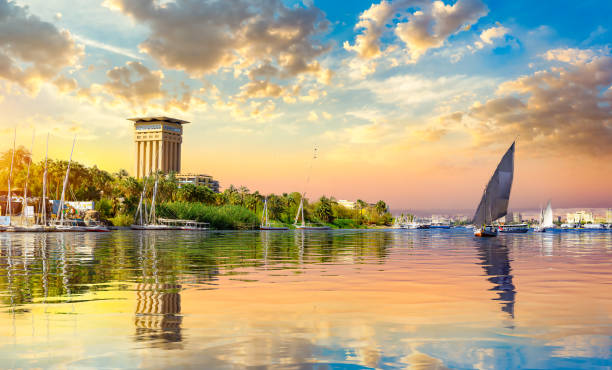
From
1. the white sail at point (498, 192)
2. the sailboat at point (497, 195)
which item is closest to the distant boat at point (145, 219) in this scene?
the sailboat at point (497, 195)

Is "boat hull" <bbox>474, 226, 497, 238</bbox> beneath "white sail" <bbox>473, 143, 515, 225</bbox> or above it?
beneath

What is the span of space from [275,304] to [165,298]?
3375mm

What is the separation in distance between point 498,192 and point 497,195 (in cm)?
59

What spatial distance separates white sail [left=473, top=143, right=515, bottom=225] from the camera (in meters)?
92.0

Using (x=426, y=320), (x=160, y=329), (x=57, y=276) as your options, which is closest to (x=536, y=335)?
(x=426, y=320)

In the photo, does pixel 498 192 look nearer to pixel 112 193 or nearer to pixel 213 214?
pixel 213 214

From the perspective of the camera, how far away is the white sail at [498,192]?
302 feet

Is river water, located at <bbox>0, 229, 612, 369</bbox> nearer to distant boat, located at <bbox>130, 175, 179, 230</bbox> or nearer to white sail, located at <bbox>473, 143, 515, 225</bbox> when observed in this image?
white sail, located at <bbox>473, 143, 515, 225</bbox>

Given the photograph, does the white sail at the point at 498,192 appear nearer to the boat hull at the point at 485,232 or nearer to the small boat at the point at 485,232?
the small boat at the point at 485,232

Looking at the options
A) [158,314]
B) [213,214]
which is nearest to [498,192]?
[158,314]

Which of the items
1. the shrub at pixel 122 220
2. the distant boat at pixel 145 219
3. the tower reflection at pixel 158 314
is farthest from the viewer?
the shrub at pixel 122 220

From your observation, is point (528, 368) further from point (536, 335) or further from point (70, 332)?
point (70, 332)

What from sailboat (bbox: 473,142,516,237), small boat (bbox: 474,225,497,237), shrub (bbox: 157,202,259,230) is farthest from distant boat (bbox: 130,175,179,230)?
sailboat (bbox: 473,142,516,237)

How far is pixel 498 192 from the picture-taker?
92.6 m
